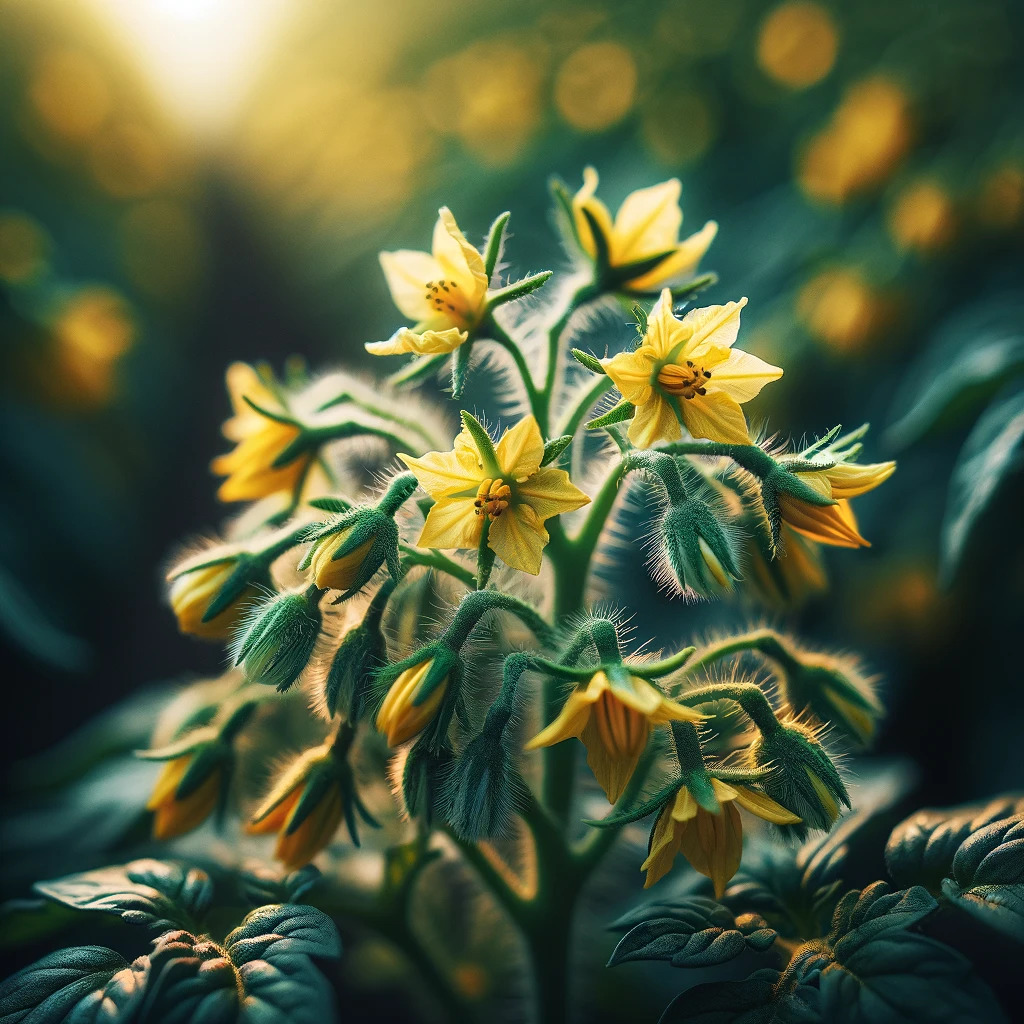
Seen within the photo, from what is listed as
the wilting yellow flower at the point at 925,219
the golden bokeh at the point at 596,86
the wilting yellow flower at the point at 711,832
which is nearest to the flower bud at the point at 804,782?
the wilting yellow flower at the point at 711,832

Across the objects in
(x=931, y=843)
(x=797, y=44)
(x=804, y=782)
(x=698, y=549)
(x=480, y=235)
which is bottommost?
(x=931, y=843)

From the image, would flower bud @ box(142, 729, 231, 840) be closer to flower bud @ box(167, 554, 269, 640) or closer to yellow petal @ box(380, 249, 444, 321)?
flower bud @ box(167, 554, 269, 640)

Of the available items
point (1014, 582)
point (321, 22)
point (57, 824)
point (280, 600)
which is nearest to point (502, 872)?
point (280, 600)

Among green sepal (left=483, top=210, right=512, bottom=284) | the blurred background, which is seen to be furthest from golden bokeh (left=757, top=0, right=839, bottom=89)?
green sepal (left=483, top=210, right=512, bottom=284)

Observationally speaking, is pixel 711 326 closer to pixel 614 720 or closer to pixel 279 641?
pixel 614 720

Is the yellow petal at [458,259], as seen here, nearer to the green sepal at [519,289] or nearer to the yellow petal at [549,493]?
the green sepal at [519,289]

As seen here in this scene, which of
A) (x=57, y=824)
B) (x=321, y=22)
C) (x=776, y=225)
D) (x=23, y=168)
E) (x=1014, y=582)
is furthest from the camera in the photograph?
(x=321, y=22)

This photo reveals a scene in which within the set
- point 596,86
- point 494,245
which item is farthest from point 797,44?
point 494,245

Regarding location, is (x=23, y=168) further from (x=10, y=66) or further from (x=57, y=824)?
(x=57, y=824)
